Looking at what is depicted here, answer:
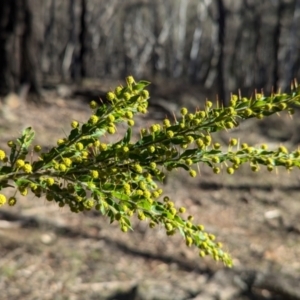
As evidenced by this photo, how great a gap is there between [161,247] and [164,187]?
1.23 m

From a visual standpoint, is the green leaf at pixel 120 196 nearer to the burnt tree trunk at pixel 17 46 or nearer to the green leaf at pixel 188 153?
the green leaf at pixel 188 153

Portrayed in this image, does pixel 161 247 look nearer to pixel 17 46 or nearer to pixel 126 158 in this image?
pixel 17 46

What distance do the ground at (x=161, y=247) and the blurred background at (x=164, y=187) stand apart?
1cm

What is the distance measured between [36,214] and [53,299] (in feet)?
4.15

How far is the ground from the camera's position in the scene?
483 centimetres

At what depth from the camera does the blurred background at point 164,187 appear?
494cm

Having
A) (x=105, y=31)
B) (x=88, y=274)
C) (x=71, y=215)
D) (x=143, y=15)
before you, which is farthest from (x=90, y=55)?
(x=88, y=274)

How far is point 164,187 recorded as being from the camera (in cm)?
702

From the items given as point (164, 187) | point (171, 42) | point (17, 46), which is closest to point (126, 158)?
point (164, 187)

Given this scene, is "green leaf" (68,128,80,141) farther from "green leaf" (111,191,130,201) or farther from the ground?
the ground

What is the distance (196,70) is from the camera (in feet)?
52.1

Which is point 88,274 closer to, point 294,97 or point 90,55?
point 294,97

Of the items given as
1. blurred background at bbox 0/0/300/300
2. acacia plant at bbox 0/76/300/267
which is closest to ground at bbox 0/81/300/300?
blurred background at bbox 0/0/300/300

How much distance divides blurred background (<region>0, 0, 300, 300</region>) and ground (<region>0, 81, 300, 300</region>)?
13 mm
